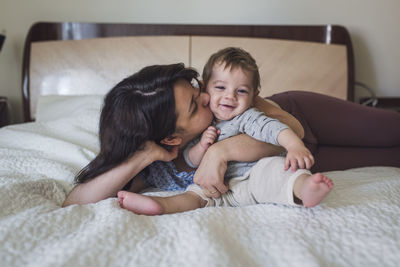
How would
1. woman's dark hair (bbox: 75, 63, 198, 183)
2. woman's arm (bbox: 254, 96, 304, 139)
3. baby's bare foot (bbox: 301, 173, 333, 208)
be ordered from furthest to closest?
woman's arm (bbox: 254, 96, 304, 139) → woman's dark hair (bbox: 75, 63, 198, 183) → baby's bare foot (bbox: 301, 173, 333, 208)

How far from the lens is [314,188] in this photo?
0.68 m

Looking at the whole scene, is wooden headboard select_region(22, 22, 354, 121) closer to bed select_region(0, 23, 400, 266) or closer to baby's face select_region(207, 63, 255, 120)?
bed select_region(0, 23, 400, 266)

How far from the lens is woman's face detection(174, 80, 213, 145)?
943 mm

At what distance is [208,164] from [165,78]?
264 mm

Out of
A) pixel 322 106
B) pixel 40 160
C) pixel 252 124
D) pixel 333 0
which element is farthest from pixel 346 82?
pixel 40 160

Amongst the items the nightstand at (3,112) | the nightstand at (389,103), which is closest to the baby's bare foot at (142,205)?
the nightstand at (3,112)

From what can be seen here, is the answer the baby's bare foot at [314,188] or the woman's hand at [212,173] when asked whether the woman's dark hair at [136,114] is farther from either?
the baby's bare foot at [314,188]

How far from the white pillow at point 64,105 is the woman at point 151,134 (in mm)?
818

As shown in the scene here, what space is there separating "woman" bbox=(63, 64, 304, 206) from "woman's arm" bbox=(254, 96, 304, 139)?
0.38 feet

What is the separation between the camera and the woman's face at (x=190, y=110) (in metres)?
0.94

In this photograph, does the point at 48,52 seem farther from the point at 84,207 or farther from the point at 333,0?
the point at 333,0


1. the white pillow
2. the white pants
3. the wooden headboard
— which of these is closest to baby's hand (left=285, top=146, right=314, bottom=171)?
the white pants

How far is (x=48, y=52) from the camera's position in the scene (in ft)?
7.15

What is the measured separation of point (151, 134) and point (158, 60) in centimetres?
132
